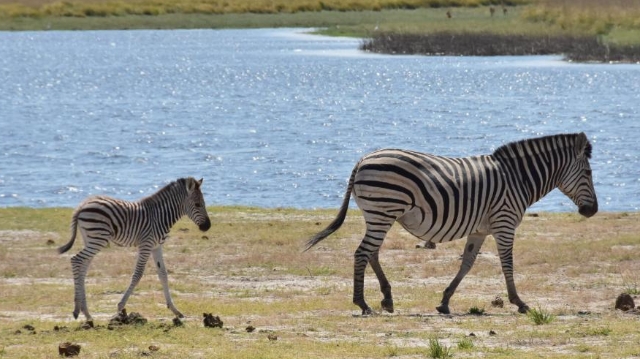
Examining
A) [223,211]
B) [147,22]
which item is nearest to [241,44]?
[147,22]

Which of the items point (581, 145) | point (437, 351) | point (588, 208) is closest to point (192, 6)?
point (588, 208)

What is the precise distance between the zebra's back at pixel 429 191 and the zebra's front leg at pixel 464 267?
0.76ft

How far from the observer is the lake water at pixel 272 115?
3422 cm

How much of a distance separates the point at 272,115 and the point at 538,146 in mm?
40518

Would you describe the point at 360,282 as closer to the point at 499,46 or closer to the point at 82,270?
the point at 82,270

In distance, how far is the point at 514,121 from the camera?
52.2 meters

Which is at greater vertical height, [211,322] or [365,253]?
[365,253]

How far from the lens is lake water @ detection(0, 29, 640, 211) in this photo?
112 ft

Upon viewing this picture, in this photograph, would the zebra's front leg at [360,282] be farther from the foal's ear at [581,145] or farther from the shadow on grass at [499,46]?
the shadow on grass at [499,46]

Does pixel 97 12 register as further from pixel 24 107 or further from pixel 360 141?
pixel 360 141

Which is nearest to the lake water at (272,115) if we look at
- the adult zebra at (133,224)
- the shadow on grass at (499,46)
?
the shadow on grass at (499,46)

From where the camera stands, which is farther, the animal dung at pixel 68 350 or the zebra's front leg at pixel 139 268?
the zebra's front leg at pixel 139 268

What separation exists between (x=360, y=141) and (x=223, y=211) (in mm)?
22199

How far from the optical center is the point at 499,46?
72625 millimetres
